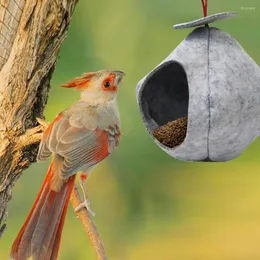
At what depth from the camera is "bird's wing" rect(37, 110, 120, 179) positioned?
1.91 m

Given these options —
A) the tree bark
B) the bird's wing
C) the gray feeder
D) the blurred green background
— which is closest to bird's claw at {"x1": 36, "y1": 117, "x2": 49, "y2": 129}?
the tree bark

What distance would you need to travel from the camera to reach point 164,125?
2234 millimetres

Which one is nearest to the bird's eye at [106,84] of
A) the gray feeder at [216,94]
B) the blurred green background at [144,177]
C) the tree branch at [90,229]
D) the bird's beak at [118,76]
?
the bird's beak at [118,76]

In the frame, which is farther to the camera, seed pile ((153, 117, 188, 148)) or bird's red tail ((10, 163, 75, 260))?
seed pile ((153, 117, 188, 148))

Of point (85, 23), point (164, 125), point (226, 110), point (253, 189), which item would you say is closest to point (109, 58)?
point (85, 23)

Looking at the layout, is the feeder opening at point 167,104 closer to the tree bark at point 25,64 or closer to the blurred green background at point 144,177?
the tree bark at point 25,64

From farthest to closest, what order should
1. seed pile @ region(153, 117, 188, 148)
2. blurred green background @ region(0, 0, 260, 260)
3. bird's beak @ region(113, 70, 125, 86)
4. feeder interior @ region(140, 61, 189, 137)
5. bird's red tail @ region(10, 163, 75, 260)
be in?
blurred green background @ region(0, 0, 260, 260)
feeder interior @ region(140, 61, 189, 137)
seed pile @ region(153, 117, 188, 148)
bird's beak @ region(113, 70, 125, 86)
bird's red tail @ region(10, 163, 75, 260)

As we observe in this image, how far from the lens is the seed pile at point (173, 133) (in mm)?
Result: 2143

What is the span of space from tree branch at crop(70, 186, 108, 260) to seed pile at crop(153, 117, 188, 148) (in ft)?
0.91

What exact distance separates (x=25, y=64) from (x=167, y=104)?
43 cm

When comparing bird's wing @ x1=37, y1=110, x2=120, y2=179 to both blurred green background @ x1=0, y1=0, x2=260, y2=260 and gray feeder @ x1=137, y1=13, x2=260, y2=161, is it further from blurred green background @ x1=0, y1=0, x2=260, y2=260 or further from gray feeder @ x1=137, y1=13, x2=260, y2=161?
blurred green background @ x1=0, y1=0, x2=260, y2=260

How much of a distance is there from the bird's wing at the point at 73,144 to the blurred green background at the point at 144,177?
166 cm

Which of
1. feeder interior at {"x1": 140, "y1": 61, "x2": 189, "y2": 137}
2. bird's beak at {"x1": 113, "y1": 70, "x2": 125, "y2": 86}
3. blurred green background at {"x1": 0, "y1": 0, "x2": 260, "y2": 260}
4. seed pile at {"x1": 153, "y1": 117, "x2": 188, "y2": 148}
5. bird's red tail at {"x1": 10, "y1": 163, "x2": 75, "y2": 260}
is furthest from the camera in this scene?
blurred green background at {"x1": 0, "y1": 0, "x2": 260, "y2": 260}

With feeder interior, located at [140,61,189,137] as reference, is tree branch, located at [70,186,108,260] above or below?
below
